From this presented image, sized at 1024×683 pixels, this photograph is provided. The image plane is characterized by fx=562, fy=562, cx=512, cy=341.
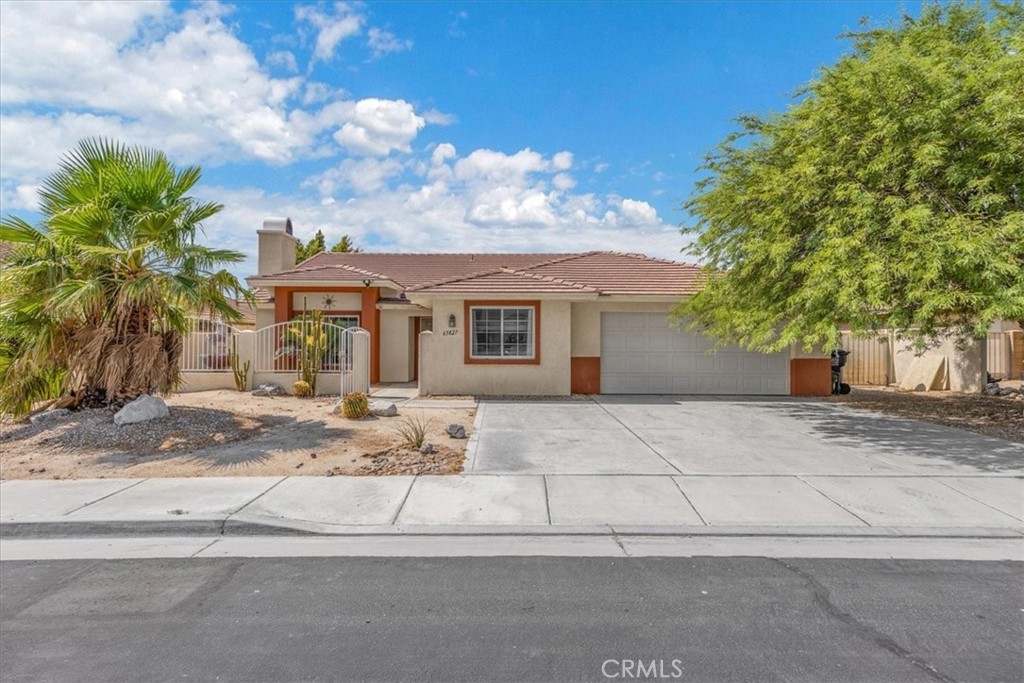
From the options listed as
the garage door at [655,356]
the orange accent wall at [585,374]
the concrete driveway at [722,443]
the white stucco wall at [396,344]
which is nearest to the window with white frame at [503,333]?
the orange accent wall at [585,374]

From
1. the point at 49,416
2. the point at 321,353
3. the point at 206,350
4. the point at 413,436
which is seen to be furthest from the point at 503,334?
the point at 49,416

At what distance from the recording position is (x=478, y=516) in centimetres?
590

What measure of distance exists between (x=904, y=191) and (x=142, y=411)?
13.5 meters

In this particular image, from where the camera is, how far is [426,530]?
219 inches

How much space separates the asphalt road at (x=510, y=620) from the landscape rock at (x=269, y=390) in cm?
1064

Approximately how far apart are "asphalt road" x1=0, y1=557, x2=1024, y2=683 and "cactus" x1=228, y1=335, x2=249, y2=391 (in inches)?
449

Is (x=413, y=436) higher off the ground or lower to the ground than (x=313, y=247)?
lower

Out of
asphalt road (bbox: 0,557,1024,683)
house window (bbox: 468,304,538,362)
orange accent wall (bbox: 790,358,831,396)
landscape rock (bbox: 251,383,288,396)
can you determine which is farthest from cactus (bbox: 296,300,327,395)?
orange accent wall (bbox: 790,358,831,396)

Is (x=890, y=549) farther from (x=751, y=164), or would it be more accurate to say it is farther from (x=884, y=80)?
(x=751, y=164)

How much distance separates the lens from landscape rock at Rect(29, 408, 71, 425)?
955 cm

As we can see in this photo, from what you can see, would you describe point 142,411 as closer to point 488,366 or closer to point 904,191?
point 488,366

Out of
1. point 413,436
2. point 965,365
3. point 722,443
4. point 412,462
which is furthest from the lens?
point 965,365

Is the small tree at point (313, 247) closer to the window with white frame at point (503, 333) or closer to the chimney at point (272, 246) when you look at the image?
the chimney at point (272, 246)

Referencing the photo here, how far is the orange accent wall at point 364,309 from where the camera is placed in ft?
59.6
